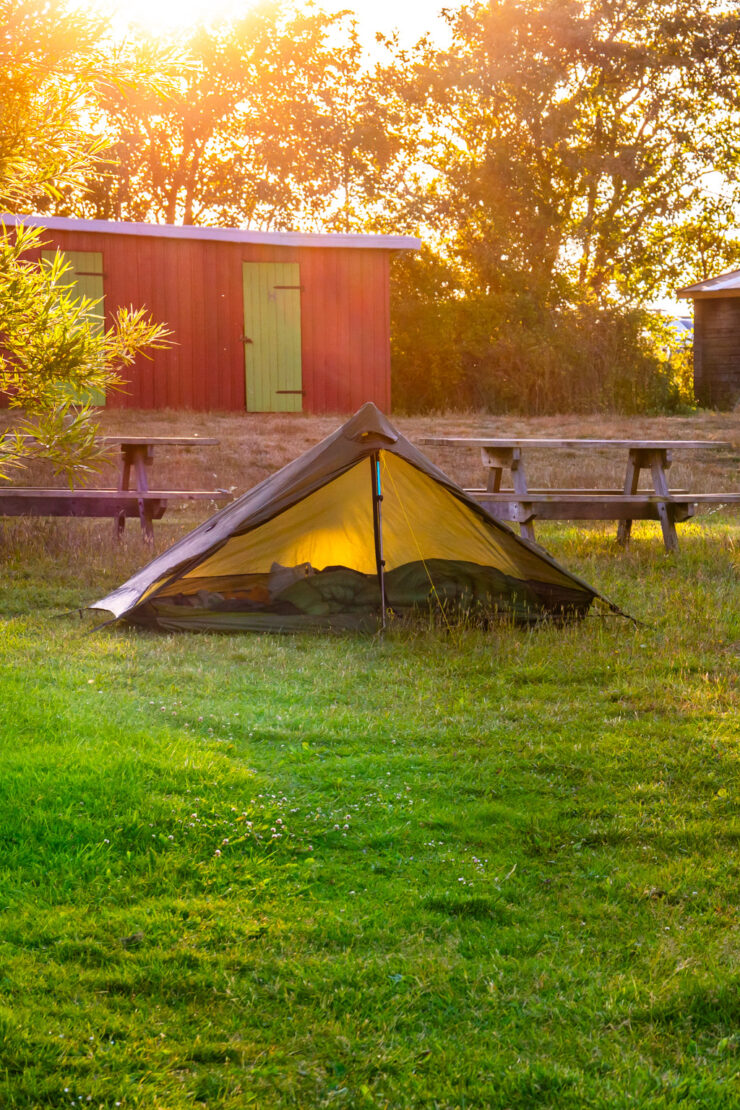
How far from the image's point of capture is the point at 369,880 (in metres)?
3.52

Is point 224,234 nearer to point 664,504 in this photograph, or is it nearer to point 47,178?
point 664,504

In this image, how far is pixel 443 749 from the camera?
15.6ft

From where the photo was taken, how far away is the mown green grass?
2.58 meters

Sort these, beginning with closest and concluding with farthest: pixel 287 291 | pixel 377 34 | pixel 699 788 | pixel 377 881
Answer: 1. pixel 377 881
2. pixel 699 788
3. pixel 287 291
4. pixel 377 34

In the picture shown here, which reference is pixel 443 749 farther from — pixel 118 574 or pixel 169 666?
pixel 118 574

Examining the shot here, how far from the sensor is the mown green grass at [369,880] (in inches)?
102

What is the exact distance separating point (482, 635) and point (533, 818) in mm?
2755

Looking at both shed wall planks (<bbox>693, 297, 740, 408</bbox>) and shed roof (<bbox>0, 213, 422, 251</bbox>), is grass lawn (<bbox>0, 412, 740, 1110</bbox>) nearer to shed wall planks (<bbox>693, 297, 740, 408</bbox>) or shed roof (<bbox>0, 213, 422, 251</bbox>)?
shed roof (<bbox>0, 213, 422, 251</bbox>)

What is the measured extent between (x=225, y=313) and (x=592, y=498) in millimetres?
10598

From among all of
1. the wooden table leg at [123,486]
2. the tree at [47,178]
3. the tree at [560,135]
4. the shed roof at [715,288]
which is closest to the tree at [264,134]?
the tree at [560,135]

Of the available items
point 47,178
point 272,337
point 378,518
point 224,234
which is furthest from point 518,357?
point 47,178

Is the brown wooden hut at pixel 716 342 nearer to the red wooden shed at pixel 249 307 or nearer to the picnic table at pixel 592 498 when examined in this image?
the red wooden shed at pixel 249 307

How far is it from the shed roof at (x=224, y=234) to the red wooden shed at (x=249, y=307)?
2cm

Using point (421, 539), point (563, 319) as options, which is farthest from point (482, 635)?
point (563, 319)
